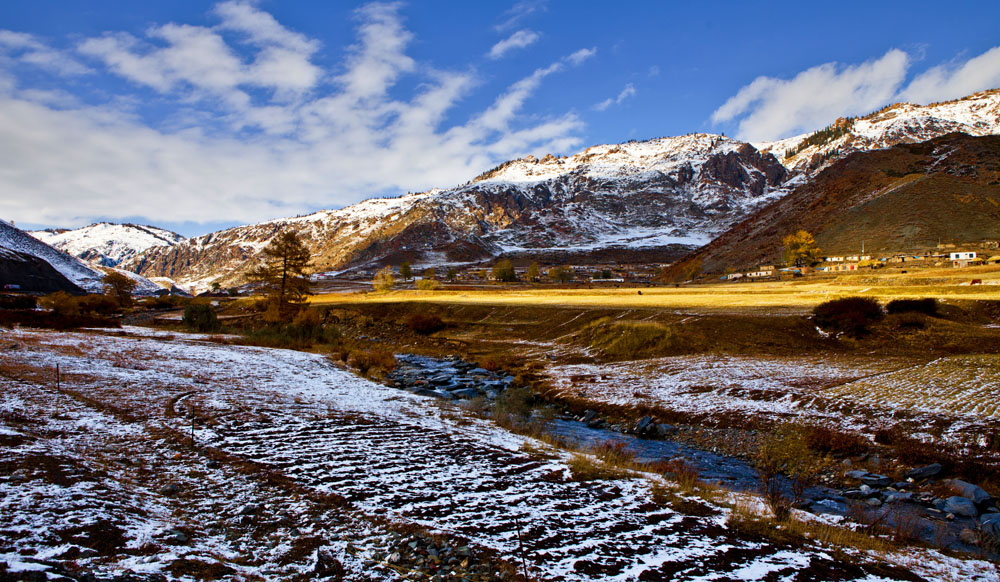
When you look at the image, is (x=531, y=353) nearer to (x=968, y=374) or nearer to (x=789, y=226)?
(x=968, y=374)

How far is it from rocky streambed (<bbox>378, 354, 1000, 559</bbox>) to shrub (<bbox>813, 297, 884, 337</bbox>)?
677 inches

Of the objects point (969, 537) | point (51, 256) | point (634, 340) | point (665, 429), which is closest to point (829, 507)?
point (969, 537)

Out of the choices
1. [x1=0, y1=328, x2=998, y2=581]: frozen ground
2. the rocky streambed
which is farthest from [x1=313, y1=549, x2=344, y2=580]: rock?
the rocky streambed

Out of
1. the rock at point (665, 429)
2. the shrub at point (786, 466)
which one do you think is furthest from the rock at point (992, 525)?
the rock at point (665, 429)

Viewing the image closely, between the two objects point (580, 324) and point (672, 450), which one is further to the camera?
point (580, 324)

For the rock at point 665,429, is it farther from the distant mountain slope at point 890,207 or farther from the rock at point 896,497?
the distant mountain slope at point 890,207

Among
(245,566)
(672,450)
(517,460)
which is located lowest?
(672,450)

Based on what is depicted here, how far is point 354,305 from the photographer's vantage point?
207ft

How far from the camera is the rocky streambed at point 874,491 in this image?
906cm

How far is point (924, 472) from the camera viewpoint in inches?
462

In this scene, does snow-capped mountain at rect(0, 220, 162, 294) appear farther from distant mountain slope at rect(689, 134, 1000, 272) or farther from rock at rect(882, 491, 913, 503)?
distant mountain slope at rect(689, 134, 1000, 272)

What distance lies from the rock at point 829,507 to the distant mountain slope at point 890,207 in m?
104

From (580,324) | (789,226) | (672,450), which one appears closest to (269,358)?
(672,450)

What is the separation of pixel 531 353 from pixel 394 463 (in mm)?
24445
